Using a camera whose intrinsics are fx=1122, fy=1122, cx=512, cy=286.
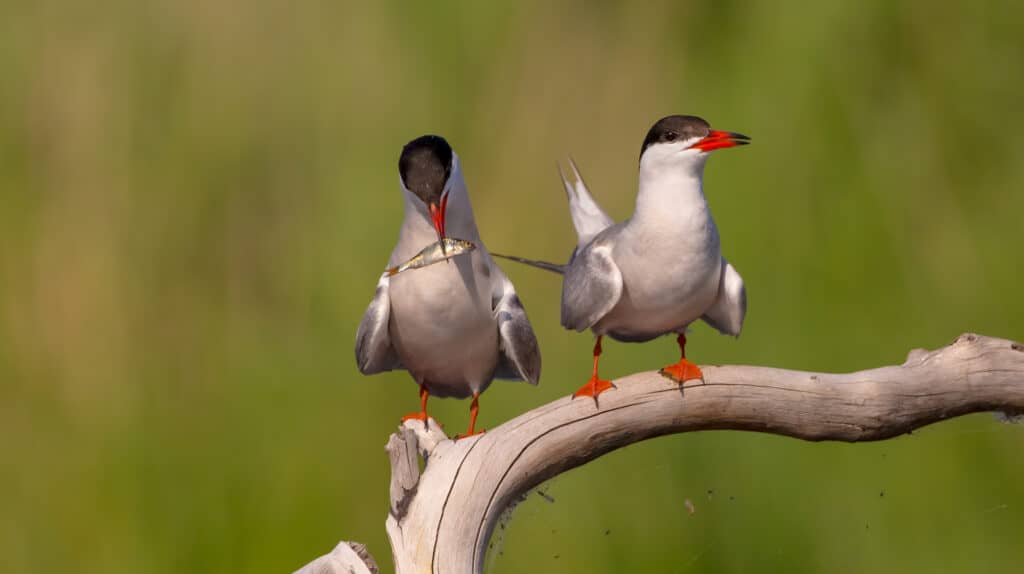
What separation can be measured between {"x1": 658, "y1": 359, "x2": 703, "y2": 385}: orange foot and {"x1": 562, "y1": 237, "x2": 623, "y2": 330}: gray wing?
364 millimetres

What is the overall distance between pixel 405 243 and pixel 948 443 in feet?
12.4

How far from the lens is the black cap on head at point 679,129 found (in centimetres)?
327

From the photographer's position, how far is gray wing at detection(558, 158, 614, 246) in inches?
153

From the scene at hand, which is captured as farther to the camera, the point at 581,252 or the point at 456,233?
the point at 581,252

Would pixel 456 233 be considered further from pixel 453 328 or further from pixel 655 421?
pixel 655 421

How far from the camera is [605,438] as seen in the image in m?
3.57

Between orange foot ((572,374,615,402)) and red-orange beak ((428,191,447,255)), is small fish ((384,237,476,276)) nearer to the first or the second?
red-orange beak ((428,191,447,255))

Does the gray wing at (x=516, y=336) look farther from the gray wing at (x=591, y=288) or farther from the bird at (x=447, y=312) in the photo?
the gray wing at (x=591, y=288)

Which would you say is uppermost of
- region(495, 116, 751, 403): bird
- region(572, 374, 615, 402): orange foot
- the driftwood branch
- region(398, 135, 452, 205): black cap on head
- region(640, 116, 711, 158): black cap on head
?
region(640, 116, 711, 158): black cap on head

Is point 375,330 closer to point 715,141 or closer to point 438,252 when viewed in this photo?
point 438,252

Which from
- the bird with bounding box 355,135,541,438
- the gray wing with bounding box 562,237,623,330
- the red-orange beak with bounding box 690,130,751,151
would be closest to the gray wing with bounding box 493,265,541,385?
the bird with bounding box 355,135,541,438

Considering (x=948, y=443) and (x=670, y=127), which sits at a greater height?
(x=670, y=127)

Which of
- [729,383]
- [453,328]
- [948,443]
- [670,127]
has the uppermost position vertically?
[670,127]

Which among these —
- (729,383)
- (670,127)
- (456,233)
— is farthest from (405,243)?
(729,383)
